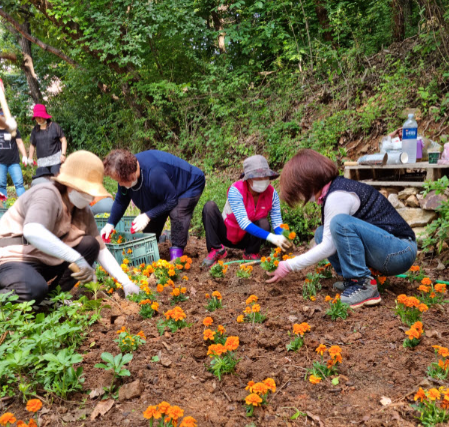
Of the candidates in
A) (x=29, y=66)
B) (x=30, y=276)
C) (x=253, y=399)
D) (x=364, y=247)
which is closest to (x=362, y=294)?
(x=364, y=247)

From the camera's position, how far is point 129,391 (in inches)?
82.8

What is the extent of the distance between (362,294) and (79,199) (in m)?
2.24

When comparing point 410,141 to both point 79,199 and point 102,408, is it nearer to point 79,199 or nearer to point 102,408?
point 79,199

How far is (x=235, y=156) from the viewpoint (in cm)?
847

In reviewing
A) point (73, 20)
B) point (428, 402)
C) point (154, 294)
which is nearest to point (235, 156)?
point (73, 20)

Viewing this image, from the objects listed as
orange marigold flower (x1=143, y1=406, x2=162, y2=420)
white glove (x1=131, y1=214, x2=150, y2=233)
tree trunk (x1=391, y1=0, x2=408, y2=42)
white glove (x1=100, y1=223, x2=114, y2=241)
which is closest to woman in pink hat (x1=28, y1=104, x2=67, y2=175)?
white glove (x1=100, y1=223, x2=114, y2=241)

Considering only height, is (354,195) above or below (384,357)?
above

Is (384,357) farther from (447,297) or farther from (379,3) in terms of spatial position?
(379,3)

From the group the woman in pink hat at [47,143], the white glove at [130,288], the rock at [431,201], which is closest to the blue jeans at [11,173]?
the woman in pink hat at [47,143]

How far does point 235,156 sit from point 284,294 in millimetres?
5401

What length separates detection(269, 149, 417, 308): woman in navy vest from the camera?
294 centimetres

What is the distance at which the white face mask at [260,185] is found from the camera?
414cm

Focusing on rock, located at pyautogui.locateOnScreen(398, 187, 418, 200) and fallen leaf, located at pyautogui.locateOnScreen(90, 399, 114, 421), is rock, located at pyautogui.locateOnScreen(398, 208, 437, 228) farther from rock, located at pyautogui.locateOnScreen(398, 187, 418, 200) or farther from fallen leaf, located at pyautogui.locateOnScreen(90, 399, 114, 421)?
fallen leaf, located at pyautogui.locateOnScreen(90, 399, 114, 421)

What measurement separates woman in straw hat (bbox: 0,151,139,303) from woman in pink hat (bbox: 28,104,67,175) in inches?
A: 190
